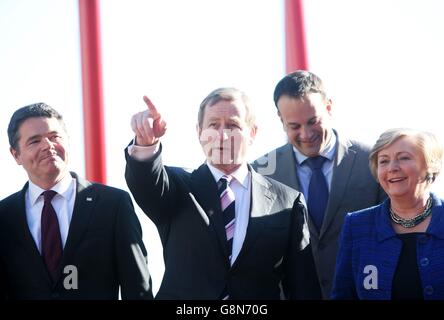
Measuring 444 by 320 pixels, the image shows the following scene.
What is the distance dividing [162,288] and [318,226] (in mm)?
787

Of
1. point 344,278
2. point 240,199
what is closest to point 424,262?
point 344,278

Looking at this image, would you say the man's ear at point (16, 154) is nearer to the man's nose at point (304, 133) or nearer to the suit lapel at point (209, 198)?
the suit lapel at point (209, 198)

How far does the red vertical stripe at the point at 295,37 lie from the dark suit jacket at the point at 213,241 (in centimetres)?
131

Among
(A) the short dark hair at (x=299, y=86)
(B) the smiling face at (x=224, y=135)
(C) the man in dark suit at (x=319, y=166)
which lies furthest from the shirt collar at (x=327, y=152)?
(B) the smiling face at (x=224, y=135)

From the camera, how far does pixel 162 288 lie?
3133 millimetres

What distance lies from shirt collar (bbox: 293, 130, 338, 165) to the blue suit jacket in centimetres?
54

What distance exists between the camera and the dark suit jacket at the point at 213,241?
3.08m

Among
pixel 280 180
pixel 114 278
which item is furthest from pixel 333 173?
pixel 114 278

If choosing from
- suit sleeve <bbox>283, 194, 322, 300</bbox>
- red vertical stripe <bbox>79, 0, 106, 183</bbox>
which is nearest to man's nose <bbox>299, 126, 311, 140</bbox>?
suit sleeve <bbox>283, 194, 322, 300</bbox>

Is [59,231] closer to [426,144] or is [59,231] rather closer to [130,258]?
[130,258]

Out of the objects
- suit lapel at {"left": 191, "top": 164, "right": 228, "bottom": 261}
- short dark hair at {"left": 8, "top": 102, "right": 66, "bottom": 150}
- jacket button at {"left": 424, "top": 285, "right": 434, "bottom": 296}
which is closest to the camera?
jacket button at {"left": 424, "top": 285, "right": 434, "bottom": 296}

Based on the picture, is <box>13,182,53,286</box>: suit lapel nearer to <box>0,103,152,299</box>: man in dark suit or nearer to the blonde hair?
<box>0,103,152,299</box>: man in dark suit

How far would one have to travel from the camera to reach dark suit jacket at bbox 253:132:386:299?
346cm
